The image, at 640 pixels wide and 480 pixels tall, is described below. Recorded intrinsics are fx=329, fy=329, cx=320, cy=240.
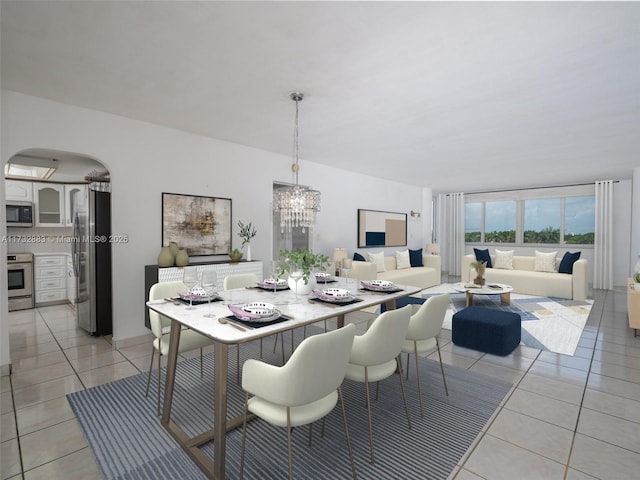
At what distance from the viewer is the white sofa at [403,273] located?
6.06 metres

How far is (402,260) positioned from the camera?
25.2ft

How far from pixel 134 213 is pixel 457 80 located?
370 centimetres

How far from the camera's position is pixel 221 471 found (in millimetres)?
1724

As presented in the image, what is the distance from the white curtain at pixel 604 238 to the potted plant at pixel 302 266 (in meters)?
7.98

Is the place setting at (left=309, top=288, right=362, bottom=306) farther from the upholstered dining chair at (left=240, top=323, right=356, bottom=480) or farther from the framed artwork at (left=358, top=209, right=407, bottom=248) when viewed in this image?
the framed artwork at (left=358, top=209, right=407, bottom=248)

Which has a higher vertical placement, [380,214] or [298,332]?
[380,214]

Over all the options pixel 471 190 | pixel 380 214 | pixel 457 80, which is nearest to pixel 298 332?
pixel 457 80

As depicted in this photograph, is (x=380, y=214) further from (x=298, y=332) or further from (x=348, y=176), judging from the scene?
(x=298, y=332)

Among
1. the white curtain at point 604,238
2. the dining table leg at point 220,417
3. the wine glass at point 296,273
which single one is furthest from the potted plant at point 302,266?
the white curtain at point 604,238

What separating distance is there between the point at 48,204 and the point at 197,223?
3.60m

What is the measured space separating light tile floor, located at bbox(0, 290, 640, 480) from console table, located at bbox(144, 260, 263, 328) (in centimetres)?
71

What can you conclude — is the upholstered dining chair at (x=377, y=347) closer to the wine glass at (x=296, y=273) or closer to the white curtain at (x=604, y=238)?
the wine glass at (x=296, y=273)

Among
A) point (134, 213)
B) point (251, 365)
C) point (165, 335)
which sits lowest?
point (165, 335)

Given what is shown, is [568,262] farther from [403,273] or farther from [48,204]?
[48,204]
